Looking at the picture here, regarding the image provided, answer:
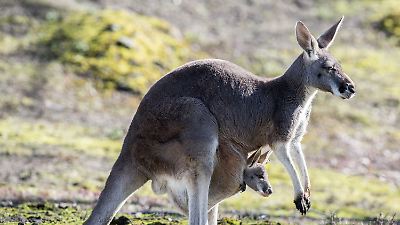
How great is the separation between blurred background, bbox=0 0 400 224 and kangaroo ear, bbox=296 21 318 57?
2358 mm

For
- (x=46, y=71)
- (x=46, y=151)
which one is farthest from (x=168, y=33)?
(x=46, y=151)

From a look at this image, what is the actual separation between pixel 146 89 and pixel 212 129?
42.5 ft

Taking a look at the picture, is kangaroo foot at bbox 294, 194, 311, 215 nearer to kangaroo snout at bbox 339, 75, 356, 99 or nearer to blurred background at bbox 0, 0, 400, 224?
kangaroo snout at bbox 339, 75, 356, 99

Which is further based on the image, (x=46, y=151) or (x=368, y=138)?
(x=368, y=138)

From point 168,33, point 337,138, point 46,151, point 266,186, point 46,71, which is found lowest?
point 266,186

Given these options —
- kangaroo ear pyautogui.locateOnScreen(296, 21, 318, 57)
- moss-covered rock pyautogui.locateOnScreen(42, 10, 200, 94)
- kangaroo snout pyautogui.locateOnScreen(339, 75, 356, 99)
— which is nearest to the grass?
moss-covered rock pyautogui.locateOnScreen(42, 10, 200, 94)

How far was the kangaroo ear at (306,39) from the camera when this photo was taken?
8.24m

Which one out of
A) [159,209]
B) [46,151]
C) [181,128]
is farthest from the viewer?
[46,151]

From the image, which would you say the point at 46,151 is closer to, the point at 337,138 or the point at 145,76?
the point at 145,76

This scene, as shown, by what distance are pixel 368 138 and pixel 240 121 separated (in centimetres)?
1232

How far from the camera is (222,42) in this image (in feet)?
84.5

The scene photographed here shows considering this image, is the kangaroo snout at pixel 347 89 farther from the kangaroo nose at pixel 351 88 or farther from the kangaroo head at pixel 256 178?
the kangaroo head at pixel 256 178

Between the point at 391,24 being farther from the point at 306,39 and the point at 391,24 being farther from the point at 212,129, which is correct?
the point at 212,129

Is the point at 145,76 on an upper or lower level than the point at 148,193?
upper
